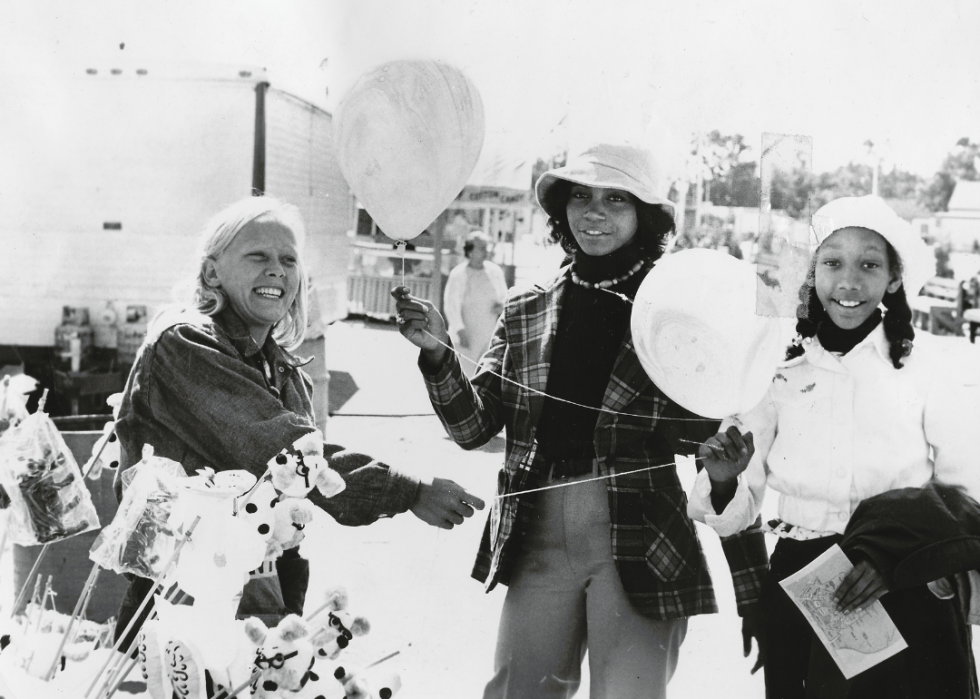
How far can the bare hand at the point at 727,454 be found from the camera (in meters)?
1.43

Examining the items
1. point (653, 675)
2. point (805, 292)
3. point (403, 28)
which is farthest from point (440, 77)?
point (653, 675)

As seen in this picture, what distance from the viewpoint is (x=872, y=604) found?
1.44m

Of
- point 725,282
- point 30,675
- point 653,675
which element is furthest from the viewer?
point 30,675

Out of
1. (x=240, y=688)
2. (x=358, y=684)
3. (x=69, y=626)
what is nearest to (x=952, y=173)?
(x=358, y=684)

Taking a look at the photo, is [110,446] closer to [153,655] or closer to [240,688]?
[153,655]

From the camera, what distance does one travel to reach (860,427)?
144cm

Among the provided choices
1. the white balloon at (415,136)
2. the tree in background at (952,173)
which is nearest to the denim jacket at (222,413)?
the white balloon at (415,136)

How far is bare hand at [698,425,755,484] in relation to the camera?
1427 millimetres

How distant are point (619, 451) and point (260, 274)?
0.74 meters

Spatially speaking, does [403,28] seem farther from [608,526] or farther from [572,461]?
[608,526]

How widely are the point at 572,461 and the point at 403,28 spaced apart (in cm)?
84

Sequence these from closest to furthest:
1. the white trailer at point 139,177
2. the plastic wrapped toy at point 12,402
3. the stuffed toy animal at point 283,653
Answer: the stuffed toy animal at point 283,653 → the white trailer at point 139,177 → the plastic wrapped toy at point 12,402

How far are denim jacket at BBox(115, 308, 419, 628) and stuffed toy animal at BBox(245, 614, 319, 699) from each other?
0.28 meters

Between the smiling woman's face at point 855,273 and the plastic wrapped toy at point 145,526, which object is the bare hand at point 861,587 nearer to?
the smiling woman's face at point 855,273
